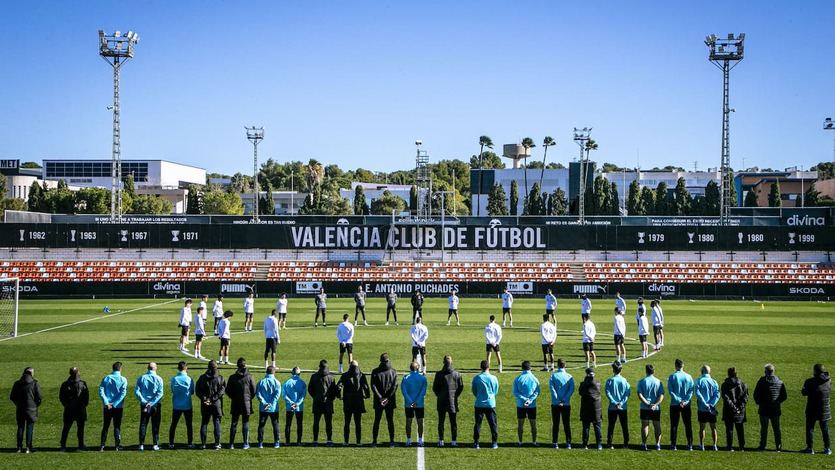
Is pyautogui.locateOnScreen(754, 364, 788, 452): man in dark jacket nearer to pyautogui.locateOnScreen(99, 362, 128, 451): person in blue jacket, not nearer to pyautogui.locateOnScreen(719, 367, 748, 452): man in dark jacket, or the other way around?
pyautogui.locateOnScreen(719, 367, 748, 452): man in dark jacket

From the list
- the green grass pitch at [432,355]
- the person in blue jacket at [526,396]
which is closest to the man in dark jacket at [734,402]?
the green grass pitch at [432,355]

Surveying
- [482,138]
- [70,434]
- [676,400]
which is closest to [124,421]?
[70,434]

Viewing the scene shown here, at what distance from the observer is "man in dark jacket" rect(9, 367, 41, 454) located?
46.9 feet

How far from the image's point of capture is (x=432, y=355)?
25094mm

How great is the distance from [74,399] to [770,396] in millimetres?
12655

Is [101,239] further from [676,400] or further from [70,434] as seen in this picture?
[676,400]

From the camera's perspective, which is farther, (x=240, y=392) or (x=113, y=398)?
(x=240, y=392)

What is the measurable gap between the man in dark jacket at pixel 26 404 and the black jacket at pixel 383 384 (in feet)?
20.3

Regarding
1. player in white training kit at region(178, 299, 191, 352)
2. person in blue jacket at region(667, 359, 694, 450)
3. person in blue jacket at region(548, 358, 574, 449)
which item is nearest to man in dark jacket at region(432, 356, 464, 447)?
person in blue jacket at region(548, 358, 574, 449)

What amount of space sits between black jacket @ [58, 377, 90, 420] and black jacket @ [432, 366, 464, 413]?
638 centimetres

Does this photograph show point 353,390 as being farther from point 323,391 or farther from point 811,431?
point 811,431

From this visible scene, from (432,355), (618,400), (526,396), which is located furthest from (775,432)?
(432,355)

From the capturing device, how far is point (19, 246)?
168ft

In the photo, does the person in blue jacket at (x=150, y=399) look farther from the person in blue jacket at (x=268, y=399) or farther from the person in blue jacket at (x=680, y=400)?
the person in blue jacket at (x=680, y=400)
